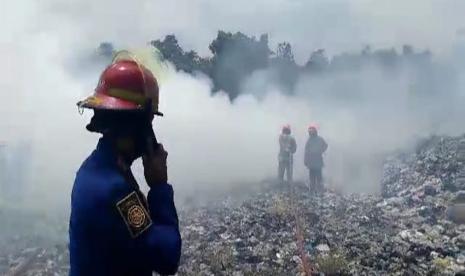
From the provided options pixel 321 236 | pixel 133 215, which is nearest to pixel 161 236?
pixel 133 215

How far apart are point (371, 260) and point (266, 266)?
1.05 metres

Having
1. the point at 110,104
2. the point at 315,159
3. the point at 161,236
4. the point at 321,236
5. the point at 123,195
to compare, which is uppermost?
the point at 110,104

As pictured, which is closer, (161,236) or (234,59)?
(161,236)

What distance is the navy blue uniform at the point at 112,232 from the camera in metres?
1.98

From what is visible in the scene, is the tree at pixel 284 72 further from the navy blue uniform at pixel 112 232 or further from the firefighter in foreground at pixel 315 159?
the navy blue uniform at pixel 112 232

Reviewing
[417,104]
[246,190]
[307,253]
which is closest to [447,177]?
[246,190]

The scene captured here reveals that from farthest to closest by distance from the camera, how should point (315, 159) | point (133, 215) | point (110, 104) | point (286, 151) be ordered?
1. point (286, 151)
2. point (315, 159)
3. point (110, 104)
4. point (133, 215)

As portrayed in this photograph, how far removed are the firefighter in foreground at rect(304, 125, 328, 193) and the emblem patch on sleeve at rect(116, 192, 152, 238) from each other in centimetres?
1056

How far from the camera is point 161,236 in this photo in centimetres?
200

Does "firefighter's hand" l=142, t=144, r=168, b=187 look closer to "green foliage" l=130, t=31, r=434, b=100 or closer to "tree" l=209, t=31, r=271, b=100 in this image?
"green foliage" l=130, t=31, r=434, b=100

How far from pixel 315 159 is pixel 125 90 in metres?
10.4

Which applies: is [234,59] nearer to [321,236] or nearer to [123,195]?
[321,236]

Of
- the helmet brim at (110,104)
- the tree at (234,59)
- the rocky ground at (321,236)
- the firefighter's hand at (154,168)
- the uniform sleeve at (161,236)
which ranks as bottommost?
the rocky ground at (321,236)

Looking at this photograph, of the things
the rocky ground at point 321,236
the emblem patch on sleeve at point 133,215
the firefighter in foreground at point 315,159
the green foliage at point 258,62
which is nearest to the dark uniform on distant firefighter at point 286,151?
the firefighter in foreground at point 315,159
